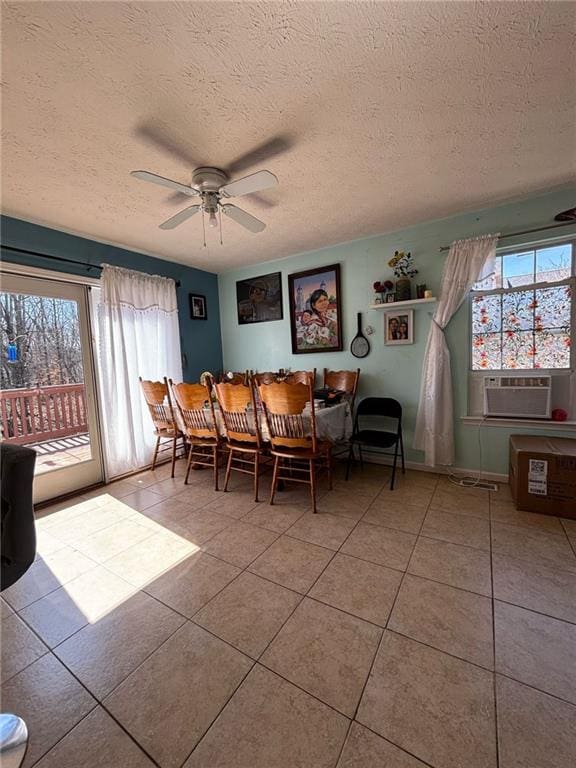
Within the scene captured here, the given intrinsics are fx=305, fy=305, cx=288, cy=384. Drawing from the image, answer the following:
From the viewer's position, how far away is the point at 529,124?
165cm

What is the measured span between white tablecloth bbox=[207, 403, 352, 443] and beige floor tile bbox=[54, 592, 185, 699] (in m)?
1.35

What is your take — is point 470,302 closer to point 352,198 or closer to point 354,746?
point 352,198

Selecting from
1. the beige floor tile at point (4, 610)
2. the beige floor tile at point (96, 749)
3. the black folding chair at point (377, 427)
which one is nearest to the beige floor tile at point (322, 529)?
the black folding chair at point (377, 427)

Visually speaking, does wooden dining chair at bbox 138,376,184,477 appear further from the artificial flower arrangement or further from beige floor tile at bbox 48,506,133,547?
the artificial flower arrangement

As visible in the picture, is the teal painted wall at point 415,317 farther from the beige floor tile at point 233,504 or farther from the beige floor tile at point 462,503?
the beige floor tile at point 233,504

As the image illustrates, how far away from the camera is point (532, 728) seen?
960 millimetres

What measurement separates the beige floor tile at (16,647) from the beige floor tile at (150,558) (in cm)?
42

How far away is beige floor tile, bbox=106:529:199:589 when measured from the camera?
175cm

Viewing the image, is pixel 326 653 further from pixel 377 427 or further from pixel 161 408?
pixel 161 408

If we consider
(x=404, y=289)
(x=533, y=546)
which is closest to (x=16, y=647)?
(x=533, y=546)

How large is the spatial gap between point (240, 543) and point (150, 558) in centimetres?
55

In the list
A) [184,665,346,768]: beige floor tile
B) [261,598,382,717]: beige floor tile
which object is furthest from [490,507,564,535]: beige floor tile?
[184,665,346,768]: beige floor tile

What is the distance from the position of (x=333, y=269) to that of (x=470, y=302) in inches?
56.5

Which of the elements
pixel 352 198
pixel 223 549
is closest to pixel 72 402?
pixel 223 549
